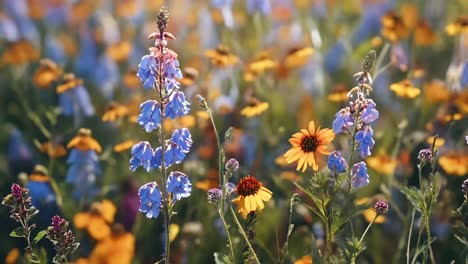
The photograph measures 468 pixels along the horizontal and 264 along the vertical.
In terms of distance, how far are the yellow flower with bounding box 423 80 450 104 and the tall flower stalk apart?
1.84 m

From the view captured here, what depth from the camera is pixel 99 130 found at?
380cm

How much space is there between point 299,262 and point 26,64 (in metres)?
2.28

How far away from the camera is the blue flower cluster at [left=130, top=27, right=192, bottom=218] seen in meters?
1.97

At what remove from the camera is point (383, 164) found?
312 centimetres

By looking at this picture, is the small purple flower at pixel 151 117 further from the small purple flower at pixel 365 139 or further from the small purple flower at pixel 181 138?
the small purple flower at pixel 365 139

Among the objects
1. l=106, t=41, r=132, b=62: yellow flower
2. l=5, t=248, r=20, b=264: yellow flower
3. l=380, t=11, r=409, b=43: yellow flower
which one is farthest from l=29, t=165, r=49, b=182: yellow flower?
l=380, t=11, r=409, b=43: yellow flower

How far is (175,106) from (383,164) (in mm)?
1349

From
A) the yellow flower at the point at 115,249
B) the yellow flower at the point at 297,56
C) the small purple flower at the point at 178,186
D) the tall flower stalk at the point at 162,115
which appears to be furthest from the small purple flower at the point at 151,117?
the yellow flower at the point at 297,56

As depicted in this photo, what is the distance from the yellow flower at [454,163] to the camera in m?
2.97

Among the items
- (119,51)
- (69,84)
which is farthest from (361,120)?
(119,51)

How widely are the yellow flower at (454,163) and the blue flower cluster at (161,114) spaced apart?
127cm

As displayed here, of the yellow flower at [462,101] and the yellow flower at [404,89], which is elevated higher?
the yellow flower at [462,101]

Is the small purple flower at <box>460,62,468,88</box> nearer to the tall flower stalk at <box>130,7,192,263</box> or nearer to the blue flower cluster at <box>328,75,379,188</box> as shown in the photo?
the blue flower cluster at <box>328,75,379,188</box>

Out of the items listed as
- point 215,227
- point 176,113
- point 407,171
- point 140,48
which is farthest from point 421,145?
point 140,48
